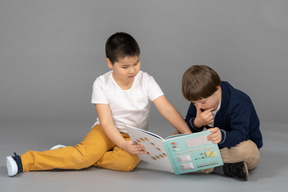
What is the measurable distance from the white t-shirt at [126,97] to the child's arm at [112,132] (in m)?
0.06

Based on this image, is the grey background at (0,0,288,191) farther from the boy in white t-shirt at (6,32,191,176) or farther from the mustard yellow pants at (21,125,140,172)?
the mustard yellow pants at (21,125,140,172)

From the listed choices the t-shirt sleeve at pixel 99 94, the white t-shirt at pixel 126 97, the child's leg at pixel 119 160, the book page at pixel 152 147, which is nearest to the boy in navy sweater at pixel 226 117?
the book page at pixel 152 147

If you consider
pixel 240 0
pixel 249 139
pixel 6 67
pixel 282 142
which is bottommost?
pixel 282 142

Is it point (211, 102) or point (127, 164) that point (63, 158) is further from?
point (211, 102)

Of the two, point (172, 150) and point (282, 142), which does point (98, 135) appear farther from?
point (282, 142)

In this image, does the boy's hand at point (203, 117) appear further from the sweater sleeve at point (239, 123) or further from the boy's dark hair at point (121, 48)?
the boy's dark hair at point (121, 48)

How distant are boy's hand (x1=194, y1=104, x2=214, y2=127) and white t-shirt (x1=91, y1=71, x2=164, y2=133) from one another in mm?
331

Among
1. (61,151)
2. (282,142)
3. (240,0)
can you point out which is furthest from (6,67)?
(282,142)

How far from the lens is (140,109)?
3324 millimetres

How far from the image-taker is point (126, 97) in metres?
3.31

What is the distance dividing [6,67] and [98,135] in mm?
2103

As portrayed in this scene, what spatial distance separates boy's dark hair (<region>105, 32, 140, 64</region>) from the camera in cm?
309

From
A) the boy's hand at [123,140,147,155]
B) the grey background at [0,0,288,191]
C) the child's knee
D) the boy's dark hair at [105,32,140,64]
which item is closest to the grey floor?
the child's knee

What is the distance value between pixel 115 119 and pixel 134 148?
0.35 metres
